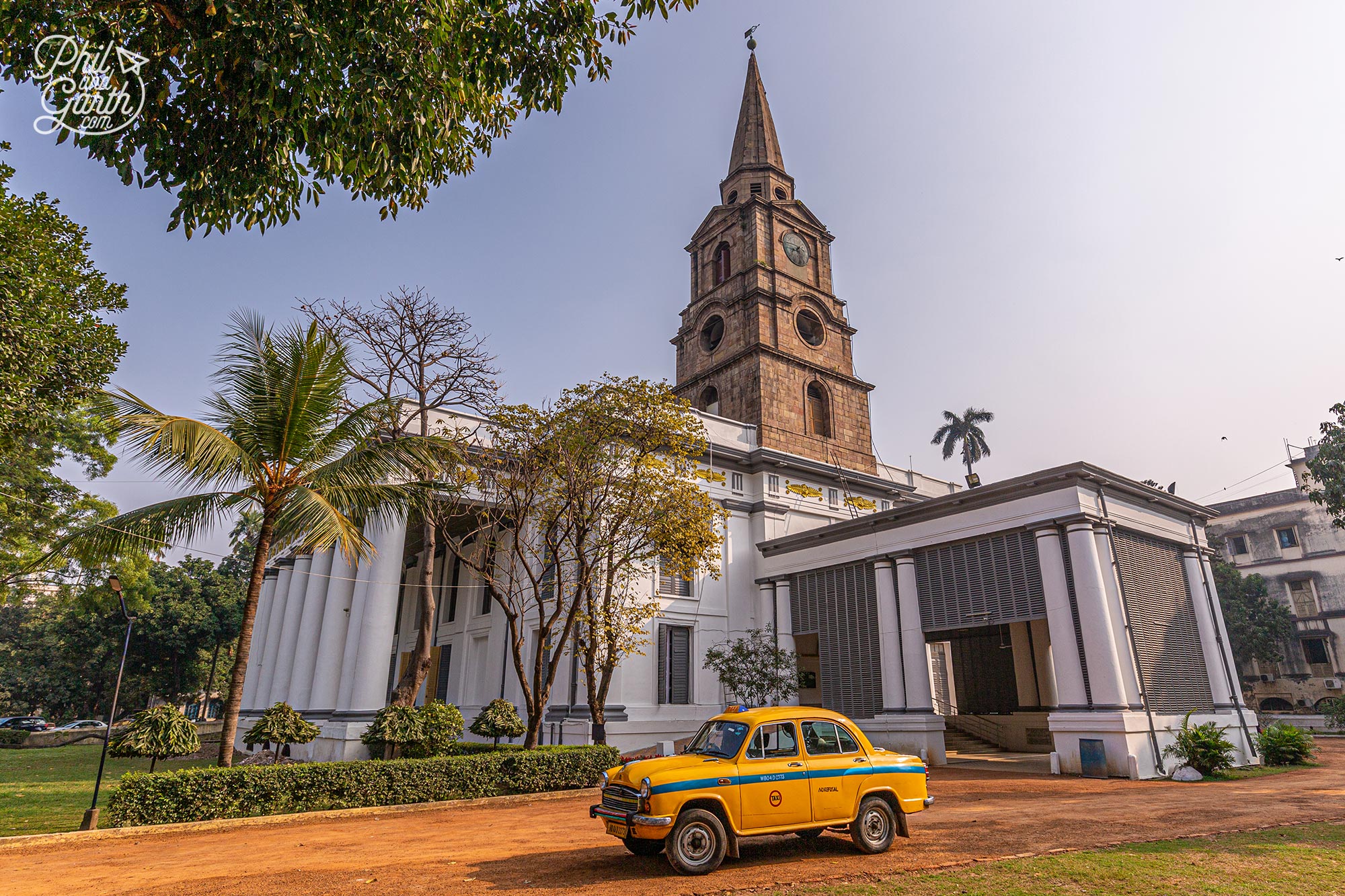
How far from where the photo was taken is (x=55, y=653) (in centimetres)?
5469

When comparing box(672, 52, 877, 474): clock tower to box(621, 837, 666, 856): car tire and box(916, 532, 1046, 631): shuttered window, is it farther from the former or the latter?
box(621, 837, 666, 856): car tire

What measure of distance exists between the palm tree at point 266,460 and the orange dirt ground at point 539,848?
8.39ft

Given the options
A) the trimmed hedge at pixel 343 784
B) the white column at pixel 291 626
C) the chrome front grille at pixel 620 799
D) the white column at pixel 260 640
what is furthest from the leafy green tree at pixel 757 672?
the white column at pixel 260 640

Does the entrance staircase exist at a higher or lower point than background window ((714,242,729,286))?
lower

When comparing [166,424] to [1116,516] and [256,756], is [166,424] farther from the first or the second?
[1116,516]

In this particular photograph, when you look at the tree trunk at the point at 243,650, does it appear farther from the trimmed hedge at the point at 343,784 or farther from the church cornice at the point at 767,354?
the church cornice at the point at 767,354

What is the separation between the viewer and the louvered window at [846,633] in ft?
74.1

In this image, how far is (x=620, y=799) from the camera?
831 cm

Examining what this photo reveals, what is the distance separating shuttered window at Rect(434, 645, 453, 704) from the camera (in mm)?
29578

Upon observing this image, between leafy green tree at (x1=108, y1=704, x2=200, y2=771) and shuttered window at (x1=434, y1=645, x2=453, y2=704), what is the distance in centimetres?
1619

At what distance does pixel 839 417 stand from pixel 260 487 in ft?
82.2

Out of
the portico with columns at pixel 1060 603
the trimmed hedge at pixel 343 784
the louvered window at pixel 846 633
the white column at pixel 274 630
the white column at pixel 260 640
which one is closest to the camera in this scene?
the trimmed hedge at pixel 343 784

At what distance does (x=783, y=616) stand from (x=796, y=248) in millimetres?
18487

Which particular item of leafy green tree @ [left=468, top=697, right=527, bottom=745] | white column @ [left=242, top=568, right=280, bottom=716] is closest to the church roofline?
leafy green tree @ [left=468, top=697, right=527, bottom=745]
